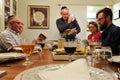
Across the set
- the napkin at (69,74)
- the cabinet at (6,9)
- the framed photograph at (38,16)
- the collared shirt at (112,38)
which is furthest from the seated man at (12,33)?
the framed photograph at (38,16)

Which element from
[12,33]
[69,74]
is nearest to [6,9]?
[12,33]

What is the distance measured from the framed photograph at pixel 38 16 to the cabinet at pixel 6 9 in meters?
0.47

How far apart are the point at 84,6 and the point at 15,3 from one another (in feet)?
6.42

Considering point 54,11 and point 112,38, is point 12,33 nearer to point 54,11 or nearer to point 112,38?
point 112,38

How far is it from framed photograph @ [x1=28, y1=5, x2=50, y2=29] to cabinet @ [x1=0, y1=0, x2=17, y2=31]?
47cm

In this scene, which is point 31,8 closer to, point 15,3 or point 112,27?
point 15,3

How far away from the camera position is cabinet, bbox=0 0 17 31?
13.0 feet

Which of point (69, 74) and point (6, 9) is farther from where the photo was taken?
Answer: point (6, 9)

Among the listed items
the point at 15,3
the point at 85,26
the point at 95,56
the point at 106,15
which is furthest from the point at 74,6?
the point at 95,56

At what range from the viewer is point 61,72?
29.1 inches

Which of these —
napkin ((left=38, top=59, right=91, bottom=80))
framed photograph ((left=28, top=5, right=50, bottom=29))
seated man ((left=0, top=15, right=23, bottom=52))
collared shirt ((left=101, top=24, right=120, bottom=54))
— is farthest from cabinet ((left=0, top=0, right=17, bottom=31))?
napkin ((left=38, top=59, right=91, bottom=80))

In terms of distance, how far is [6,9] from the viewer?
4.30m

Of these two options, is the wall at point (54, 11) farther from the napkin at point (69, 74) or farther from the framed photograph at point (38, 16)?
the napkin at point (69, 74)

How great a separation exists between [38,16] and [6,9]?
120 cm
